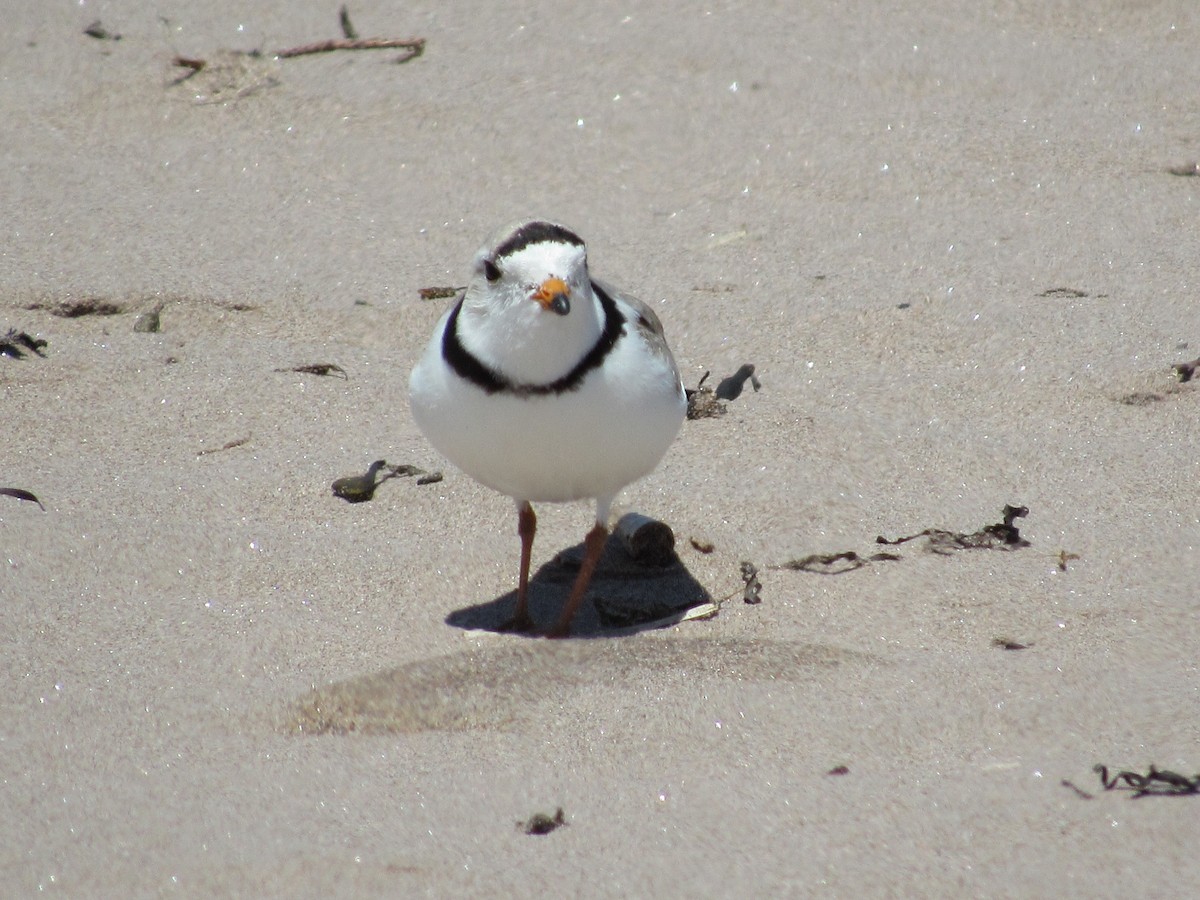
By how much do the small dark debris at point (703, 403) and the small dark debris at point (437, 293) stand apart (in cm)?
110

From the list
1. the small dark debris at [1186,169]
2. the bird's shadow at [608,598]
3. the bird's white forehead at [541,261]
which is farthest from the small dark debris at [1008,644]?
the small dark debris at [1186,169]

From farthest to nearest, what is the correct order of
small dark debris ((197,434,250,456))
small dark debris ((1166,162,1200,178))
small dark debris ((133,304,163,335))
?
1. small dark debris ((1166,162,1200,178))
2. small dark debris ((133,304,163,335))
3. small dark debris ((197,434,250,456))

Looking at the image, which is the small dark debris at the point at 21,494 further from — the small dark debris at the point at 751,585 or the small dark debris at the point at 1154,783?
the small dark debris at the point at 1154,783

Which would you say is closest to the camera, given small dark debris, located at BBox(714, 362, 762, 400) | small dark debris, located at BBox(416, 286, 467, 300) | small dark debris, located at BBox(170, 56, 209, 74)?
small dark debris, located at BBox(714, 362, 762, 400)

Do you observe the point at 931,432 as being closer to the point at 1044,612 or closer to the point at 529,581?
the point at 1044,612

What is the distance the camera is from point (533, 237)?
3.58m

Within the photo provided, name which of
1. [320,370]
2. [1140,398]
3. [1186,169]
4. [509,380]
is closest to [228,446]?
[320,370]

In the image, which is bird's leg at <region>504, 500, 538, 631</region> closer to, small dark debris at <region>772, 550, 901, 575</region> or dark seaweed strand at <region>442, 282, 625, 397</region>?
dark seaweed strand at <region>442, 282, 625, 397</region>

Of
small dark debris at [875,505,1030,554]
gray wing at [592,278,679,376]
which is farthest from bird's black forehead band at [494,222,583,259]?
small dark debris at [875,505,1030,554]

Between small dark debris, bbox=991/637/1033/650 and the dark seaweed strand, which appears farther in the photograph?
the dark seaweed strand

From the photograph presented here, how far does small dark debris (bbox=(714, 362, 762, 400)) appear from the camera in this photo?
4.89 m

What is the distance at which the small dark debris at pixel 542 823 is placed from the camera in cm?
278

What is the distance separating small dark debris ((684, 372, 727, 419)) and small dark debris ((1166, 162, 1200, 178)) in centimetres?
244

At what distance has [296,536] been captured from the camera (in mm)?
4176
